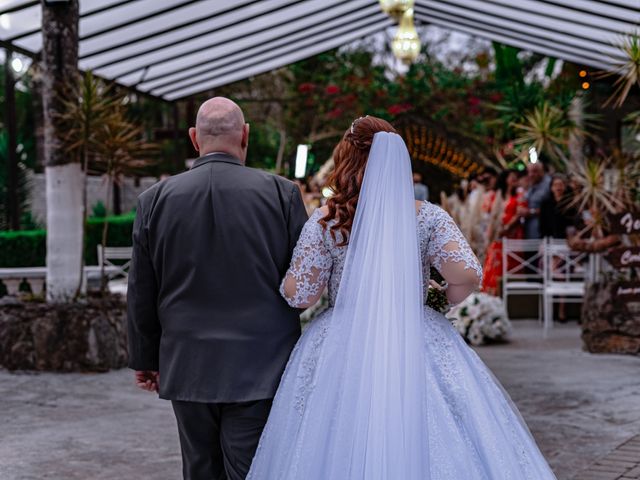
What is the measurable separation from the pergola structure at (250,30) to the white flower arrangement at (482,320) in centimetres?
349

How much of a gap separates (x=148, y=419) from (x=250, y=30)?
8705mm

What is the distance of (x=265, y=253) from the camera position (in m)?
3.24

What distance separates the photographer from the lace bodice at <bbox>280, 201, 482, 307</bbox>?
3.17 meters

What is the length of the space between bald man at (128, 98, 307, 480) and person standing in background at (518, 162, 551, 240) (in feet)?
29.2

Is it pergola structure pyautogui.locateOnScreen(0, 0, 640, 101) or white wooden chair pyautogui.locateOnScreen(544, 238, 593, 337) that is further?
pergola structure pyautogui.locateOnScreen(0, 0, 640, 101)

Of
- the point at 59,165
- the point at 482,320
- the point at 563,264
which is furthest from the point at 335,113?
the point at 59,165

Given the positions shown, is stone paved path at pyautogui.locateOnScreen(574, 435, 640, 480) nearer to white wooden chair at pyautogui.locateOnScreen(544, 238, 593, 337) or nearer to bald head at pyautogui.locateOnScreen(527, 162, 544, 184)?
white wooden chair at pyautogui.locateOnScreen(544, 238, 593, 337)

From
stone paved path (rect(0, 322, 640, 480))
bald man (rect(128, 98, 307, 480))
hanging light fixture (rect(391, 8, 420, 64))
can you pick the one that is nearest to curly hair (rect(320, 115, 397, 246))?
bald man (rect(128, 98, 307, 480))

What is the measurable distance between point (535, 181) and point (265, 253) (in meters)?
9.14

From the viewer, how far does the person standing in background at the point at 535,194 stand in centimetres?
1184

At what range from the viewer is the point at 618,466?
198 inches

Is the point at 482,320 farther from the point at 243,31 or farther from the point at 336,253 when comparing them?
the point at 336,253

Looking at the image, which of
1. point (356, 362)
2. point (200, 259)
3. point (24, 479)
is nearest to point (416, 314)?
point (356, 362)

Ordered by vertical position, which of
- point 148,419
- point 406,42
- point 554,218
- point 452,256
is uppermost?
point 406,42
